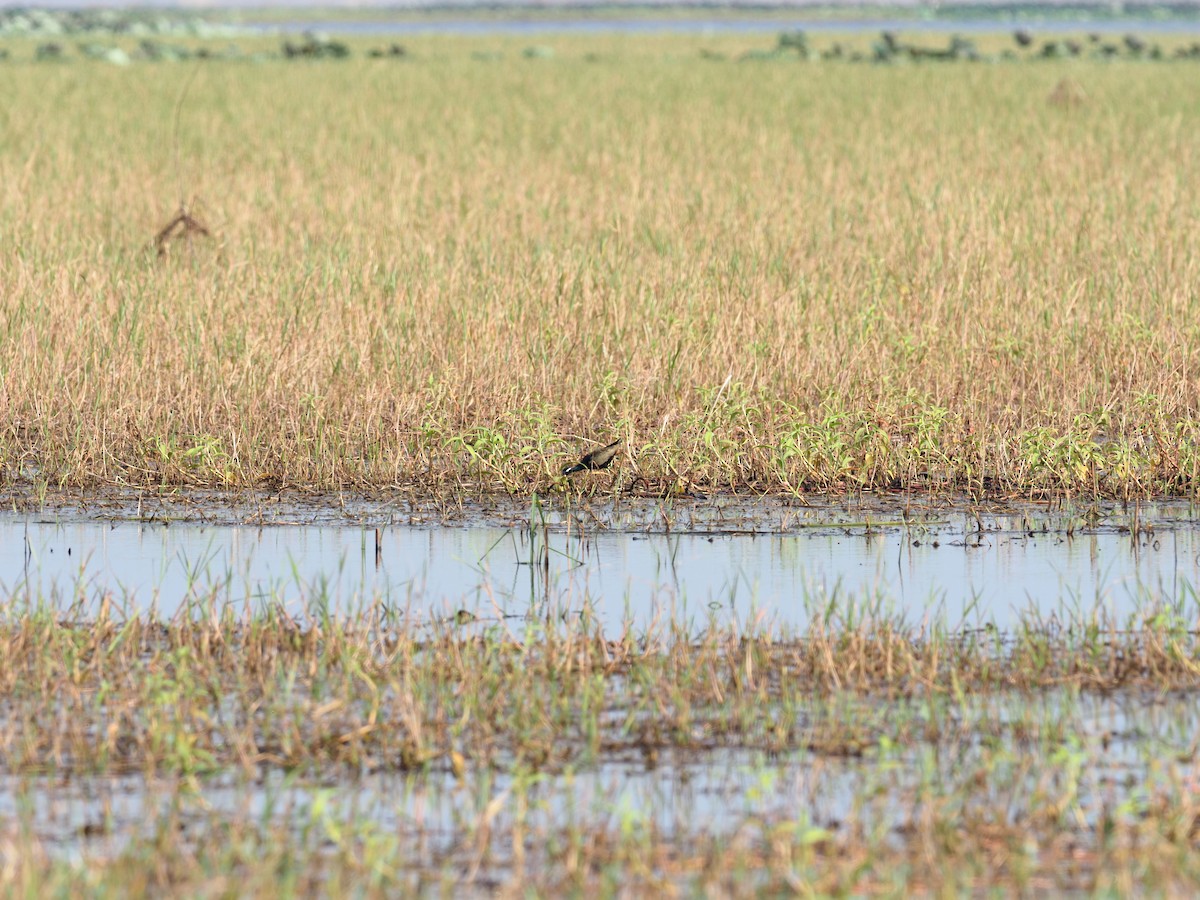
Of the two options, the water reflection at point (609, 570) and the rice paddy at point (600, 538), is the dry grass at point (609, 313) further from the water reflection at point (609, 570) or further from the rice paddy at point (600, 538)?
the water reflection at point (609, 570)

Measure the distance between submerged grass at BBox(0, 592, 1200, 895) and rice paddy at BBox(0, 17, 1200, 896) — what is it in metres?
0.02

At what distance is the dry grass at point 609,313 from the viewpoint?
25.8ft

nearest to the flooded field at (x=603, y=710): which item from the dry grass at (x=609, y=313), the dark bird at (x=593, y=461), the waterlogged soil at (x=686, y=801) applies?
the waterlogged soil at (x=686, y=801)

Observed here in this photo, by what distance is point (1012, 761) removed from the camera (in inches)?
176

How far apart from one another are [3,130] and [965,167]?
1036cm

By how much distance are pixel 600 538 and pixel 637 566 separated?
1.54 ft

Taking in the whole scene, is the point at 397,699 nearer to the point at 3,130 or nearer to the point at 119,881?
the point at 119,881

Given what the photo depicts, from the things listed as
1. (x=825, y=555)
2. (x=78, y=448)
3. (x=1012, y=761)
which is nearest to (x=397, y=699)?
(x=1012, y=761)

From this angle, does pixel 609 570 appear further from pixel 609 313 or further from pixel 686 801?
pixel 609 313

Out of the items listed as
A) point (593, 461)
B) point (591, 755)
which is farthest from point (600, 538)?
point (591, 755)

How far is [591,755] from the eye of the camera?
15.0ft

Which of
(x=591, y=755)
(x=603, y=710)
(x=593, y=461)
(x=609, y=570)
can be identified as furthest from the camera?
(x=593, y=461)

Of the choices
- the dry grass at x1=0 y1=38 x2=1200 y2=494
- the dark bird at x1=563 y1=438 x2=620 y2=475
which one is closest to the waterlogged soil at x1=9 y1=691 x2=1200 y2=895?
the dark bird at x1=563 y1=438 x2=620 y2=475

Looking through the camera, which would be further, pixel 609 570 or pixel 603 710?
pixel 609 570
